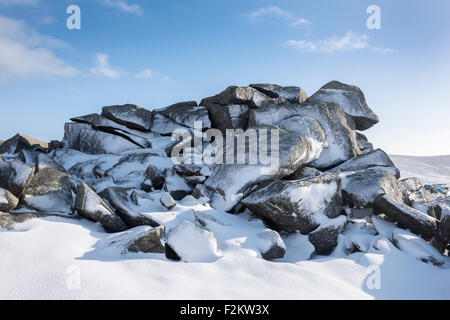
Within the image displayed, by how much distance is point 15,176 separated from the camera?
540 cm

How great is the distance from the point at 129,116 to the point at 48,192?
5.71 m

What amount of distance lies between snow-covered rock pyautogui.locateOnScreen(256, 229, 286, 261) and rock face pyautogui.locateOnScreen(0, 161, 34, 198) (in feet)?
14.0

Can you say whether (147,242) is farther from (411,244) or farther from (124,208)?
(411,244)

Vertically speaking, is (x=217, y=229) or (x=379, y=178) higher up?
(x=379, y=178)

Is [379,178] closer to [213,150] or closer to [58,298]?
[213,150]

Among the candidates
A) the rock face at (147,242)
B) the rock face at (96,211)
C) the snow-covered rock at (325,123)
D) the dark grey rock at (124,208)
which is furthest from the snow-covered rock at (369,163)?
the rock face at (96,211)

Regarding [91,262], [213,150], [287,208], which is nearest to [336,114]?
[213,150]

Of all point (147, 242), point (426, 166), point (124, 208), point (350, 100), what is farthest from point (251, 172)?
point (426, 166)

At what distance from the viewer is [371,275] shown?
4383 mm

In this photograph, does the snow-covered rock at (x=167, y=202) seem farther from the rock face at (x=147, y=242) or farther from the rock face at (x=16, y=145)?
the rock face at (x=16, y=145)

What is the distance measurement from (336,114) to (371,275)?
21.0ft

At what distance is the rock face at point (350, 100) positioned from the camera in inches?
432

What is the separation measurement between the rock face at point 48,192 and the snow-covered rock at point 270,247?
3.44m

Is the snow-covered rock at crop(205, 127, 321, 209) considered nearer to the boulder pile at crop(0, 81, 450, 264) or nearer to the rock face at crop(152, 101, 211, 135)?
the boulder pile at crop(0, 81, 450, 264)
